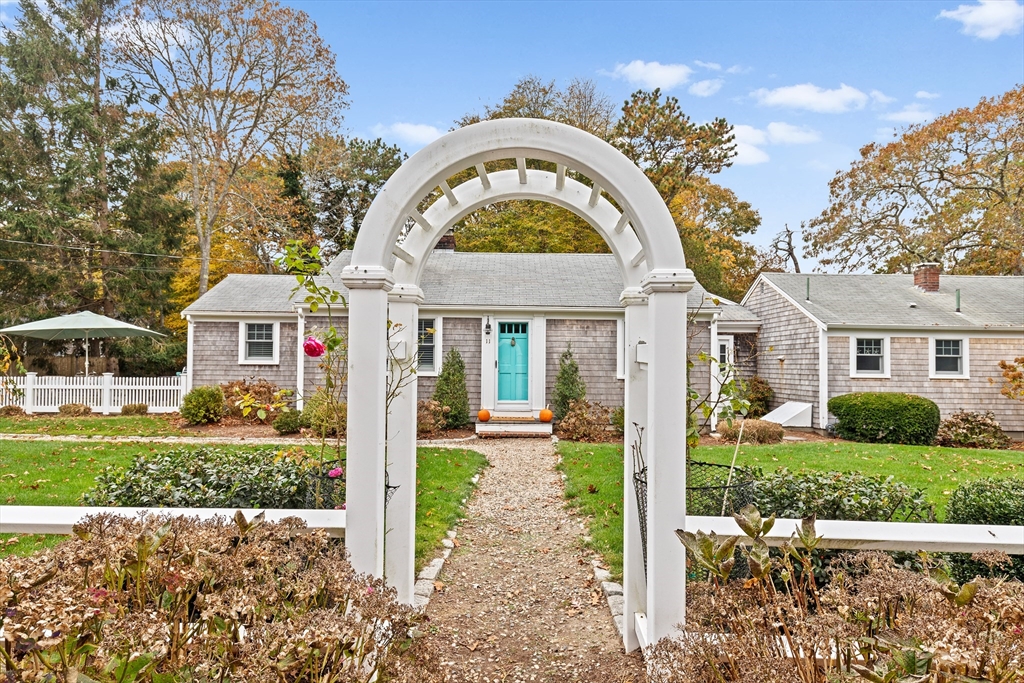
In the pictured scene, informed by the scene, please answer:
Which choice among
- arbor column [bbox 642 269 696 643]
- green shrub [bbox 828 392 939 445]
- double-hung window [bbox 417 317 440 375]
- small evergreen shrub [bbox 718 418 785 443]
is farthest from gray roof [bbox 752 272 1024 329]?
arbor column [bbox 642 269 696 643]

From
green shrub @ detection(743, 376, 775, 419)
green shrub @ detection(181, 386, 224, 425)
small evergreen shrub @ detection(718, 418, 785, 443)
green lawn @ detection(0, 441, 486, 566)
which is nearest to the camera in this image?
green lawn @ detection(0, 441, 486, 566)

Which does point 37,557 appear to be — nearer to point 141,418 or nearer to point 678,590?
point 678,590

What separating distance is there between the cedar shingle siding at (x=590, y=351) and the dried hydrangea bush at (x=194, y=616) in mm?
10105

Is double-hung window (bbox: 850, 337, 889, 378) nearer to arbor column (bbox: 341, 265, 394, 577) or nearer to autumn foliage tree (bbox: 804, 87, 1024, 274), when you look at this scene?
autumn foliage tree (bbox: 804, 87, 1024, 274)

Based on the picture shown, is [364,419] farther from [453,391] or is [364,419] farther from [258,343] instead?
[258,343]

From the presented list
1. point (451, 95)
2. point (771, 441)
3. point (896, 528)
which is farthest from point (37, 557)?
point (451, 95)

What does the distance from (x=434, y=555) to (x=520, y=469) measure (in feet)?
12.2

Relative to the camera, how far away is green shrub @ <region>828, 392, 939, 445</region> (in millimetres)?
11188

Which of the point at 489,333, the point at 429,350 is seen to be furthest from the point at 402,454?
the point at 429,350

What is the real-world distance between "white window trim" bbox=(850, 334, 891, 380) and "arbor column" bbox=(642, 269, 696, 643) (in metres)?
12.4

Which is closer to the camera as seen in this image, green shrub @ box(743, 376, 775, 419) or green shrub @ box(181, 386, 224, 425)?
green shrub @ box(181, 386, 224, 425)

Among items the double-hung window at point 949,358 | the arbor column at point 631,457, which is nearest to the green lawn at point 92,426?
the arbor column at point 631,457

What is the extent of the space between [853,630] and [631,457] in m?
1.58

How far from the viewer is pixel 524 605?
3.81m
